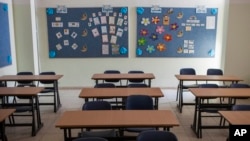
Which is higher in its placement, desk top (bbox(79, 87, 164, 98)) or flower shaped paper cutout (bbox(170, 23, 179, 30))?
flower shaped paper cutout (bbox(170, 23, 179, 30))

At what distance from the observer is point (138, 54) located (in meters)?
7.62

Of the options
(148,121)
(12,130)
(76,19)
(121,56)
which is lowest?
(12,130)

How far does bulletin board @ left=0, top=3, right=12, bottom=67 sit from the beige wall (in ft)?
18.5

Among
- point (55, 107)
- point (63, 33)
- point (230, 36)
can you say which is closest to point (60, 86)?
point (63, 33)

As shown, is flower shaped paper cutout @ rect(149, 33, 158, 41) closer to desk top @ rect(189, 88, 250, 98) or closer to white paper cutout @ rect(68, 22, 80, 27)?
white paper cutout @ rect(68, 22, 80, 27)

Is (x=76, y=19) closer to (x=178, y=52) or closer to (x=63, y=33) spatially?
(x=63, y=33)

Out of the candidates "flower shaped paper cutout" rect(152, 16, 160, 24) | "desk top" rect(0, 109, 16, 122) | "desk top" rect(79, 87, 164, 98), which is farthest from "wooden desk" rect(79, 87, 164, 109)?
"flower shaped paper cutout" rect(152, 16, 160, 24)

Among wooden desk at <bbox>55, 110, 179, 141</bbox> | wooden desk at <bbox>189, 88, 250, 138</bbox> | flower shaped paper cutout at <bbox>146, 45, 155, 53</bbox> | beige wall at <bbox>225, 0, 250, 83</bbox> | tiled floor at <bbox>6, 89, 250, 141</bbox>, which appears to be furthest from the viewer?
flower shaped paper cutout at <bbox>146, 45, 155, 53</bbox>

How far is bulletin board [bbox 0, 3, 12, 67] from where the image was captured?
20.0 ft

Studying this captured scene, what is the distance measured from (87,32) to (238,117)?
17.4ft

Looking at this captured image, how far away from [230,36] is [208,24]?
0.91 m

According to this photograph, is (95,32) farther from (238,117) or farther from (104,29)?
(238,117)

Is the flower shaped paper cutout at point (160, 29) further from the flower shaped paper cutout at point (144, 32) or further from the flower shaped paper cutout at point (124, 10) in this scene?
the flower shaped paper cutout at point (124, 10)

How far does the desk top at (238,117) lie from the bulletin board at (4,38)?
201 inches
